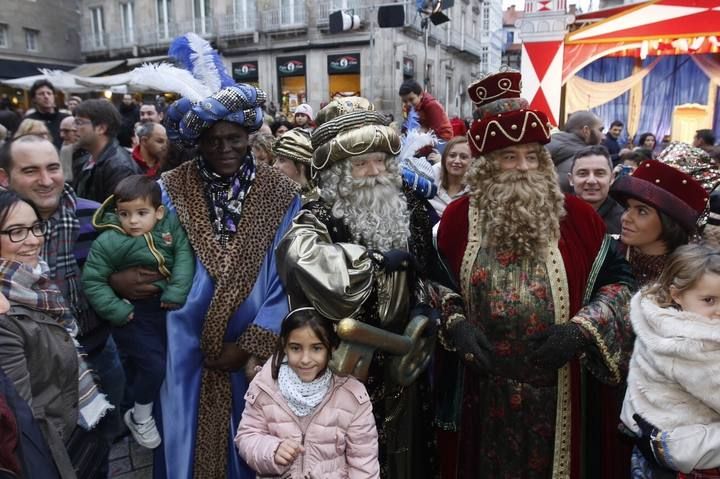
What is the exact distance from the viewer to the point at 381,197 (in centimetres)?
226

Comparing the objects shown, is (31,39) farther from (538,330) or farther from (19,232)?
(538,330)

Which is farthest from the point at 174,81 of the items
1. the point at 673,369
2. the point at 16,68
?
the point at 16,68

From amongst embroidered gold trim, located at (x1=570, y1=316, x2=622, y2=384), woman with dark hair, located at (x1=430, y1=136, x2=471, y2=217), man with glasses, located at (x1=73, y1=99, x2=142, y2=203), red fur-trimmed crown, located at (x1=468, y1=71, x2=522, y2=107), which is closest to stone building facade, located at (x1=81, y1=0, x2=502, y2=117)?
woman with dark hair, located at (x1=430, y1=136, x2=471, y2=217)

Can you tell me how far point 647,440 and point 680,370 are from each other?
29 centimetres

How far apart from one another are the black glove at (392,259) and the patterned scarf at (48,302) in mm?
1254

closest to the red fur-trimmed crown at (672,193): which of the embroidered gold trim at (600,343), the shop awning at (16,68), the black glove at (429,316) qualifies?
the embroidered gold trim at (600,343)

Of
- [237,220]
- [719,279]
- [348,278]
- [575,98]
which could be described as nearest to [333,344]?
[348,278]

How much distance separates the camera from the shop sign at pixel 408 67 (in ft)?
76.5

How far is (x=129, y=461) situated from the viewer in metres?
3.54

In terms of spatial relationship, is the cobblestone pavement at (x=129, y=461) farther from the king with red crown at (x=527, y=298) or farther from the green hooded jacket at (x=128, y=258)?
the king with red crown at (x=527, y=298)

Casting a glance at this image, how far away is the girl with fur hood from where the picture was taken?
176 cm

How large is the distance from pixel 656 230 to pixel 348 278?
142cm

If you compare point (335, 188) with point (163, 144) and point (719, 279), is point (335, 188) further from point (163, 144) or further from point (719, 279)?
point (163, 144)

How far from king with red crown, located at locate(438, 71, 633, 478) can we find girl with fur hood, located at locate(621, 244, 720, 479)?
0.23 meters
